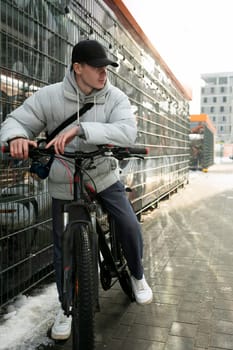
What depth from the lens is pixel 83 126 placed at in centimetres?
235

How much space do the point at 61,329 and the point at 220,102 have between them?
105m

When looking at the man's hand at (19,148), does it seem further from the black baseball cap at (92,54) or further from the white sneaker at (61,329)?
the white sneaker at (61,329)

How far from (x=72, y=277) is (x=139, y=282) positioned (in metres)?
0.93

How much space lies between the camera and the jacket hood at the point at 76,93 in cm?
260

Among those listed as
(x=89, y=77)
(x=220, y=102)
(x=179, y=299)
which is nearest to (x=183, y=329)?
(x=179, y=299)

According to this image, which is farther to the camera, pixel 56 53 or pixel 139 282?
pixel 56 53

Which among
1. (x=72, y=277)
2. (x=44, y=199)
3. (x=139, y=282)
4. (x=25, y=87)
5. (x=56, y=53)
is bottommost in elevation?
(x=139, y=282)

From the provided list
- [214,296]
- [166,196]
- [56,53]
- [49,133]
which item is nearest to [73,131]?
[49,133]

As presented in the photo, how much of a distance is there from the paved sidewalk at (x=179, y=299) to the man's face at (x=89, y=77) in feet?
5.78

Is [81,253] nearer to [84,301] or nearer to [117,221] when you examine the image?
[84,301]

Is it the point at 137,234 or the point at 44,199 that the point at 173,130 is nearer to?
the point at 44,199

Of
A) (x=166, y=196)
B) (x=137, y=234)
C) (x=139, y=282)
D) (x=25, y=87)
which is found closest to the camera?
(x=137, y=234)

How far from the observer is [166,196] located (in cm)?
1056

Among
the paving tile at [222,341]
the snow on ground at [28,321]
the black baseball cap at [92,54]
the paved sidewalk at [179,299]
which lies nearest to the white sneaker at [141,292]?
the paved sidewalk at [179,299]
